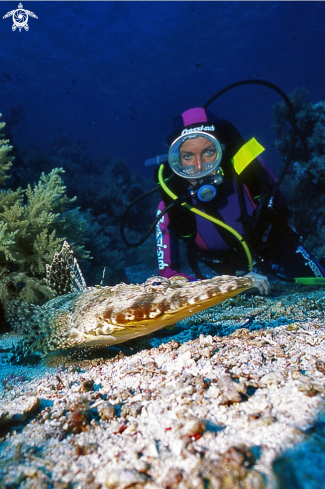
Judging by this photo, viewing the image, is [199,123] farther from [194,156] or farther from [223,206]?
[223,206]

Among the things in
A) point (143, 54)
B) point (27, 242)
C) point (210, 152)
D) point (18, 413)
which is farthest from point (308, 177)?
point (143, 54)

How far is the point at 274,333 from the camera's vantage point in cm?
213

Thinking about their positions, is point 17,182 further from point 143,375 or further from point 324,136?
point 324,136

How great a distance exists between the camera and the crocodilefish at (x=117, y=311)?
1.62 m

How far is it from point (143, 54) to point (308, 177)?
64558mm

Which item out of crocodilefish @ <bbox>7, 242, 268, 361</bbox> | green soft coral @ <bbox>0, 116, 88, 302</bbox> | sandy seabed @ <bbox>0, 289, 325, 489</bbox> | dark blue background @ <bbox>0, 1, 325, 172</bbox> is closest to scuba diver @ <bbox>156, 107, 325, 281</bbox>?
green soft coral @ <bbox>0, 116, 88, 302</bbox>

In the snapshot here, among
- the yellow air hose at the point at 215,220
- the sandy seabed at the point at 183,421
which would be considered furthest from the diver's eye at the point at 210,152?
the sandy seabed at the point at 183,421

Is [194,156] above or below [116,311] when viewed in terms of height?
above

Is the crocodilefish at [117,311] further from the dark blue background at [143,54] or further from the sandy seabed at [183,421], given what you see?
the dark blue background at [143,54]

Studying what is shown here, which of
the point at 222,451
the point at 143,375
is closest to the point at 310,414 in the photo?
the point at 222,451

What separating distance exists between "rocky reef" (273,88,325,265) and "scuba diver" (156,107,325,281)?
379 centimetres

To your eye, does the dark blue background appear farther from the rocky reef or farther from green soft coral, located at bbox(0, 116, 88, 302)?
green soft coral, located at bbox(0, 116, 88, 302)

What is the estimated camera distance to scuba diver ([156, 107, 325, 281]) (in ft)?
15.6

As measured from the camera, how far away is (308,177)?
8.87 metres
